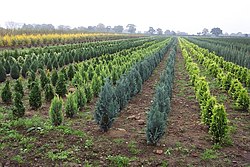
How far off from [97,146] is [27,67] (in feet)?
29.5

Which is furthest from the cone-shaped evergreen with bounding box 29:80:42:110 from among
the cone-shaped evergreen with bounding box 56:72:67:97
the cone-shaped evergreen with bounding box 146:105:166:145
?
the cone-shaped evergreen with bounding box 146:105:166:145

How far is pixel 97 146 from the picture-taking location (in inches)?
234

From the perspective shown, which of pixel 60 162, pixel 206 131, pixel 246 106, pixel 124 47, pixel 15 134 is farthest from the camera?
pixel 124 47

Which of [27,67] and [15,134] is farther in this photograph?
[27,67]

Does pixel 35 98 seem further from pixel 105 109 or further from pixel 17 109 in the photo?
pixel 105 109

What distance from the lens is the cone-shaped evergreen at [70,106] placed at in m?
7.47

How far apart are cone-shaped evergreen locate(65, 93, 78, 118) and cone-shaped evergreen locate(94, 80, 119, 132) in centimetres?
111

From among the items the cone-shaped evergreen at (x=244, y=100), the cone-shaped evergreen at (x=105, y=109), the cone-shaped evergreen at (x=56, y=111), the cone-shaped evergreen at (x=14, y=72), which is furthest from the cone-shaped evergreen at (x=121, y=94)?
the cone-shaped evergreen at (x=14, y=72)

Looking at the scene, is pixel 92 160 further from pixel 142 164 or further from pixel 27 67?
pixel 27 67

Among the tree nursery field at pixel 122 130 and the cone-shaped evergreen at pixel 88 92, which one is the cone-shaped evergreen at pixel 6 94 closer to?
the tree nursery field at pixel 122 130

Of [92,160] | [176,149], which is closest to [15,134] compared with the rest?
[92,160]

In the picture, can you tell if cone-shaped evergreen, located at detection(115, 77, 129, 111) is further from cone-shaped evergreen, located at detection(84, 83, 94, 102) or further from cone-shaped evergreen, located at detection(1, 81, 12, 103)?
cone-shaped evergreen, located at detection(1, 81, 12, 103)

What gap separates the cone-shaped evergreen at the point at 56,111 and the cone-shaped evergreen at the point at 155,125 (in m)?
2.36

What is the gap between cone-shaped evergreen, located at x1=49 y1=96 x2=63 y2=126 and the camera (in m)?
6.75
